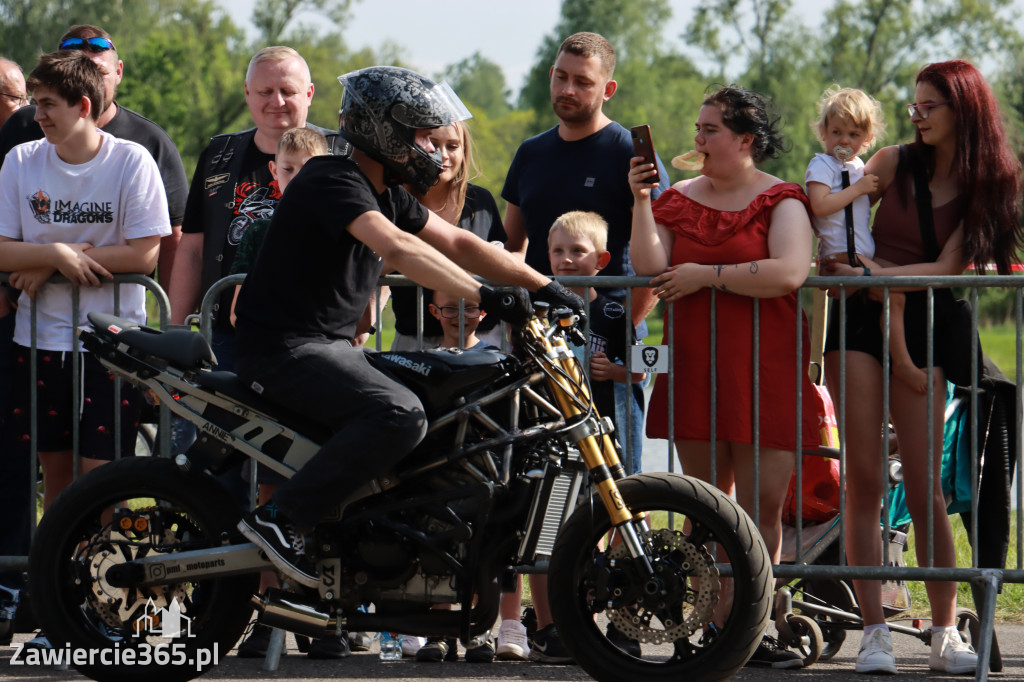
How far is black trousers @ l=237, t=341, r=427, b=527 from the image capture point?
4.23 meters

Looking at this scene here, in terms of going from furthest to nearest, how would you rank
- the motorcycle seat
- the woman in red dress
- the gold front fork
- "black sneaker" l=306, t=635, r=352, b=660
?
"black sneaker" l=306, t=635, r=352, b=660, the woman in red dress, the motorcycle seat, the gold front fork

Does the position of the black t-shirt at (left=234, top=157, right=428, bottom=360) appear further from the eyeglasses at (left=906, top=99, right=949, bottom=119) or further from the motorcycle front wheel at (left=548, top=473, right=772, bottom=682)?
the eyeglasses at (left=906, top=99, right=949, bottom=119)

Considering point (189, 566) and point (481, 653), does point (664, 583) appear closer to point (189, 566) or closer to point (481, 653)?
point (481, 653)

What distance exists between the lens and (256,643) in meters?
5.34

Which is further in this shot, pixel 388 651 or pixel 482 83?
pixel 482 83

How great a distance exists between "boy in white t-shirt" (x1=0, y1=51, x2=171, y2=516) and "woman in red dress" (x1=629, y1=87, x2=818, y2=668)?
201 cm

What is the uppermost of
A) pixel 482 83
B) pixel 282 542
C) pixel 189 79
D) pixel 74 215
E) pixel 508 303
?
pixel 482 83

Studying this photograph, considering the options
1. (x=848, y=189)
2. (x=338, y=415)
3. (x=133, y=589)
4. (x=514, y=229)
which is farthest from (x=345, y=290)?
(x=848, y=189)

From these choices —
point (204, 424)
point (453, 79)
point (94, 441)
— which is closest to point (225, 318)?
point (94, 441)

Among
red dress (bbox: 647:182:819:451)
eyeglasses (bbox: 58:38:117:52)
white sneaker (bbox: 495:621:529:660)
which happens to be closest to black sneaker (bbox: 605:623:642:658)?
white sneaker (bbox: 495:621:529:660)

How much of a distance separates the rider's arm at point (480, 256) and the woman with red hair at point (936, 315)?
150cm

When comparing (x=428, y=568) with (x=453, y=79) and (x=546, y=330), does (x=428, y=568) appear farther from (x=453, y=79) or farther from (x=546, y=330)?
(x=453, y=79)

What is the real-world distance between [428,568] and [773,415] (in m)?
1.61

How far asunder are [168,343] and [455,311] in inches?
50.3
